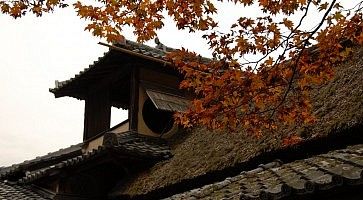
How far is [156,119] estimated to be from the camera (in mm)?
13359

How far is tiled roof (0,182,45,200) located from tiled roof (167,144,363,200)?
6.50 m

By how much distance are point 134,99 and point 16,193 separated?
12.3 feet

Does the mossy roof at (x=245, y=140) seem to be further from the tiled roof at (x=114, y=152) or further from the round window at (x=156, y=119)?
the round window at (x=156, y=119)

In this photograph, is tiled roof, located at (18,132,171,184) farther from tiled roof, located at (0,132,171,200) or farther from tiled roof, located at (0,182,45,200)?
tiled roof, located at (0,182,45,200)

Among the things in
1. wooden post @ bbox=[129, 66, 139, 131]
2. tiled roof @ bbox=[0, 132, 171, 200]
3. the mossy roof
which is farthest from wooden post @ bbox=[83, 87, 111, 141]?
the mossy roof

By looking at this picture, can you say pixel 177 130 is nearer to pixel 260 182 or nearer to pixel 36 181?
pixel 36 181

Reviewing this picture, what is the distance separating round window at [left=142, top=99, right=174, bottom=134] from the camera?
12820mm

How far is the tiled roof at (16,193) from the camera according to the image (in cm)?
1234

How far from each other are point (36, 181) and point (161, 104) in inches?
143

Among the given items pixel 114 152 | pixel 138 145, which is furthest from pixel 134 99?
pixel 114 152

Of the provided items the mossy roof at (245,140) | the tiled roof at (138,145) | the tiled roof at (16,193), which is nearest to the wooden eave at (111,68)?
the tiled roof at (138,145)

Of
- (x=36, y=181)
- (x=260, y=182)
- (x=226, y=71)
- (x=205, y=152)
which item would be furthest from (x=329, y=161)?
(x=36, y=181)

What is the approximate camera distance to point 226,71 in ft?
22.2

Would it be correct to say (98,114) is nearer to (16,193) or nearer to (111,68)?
(111,68)
